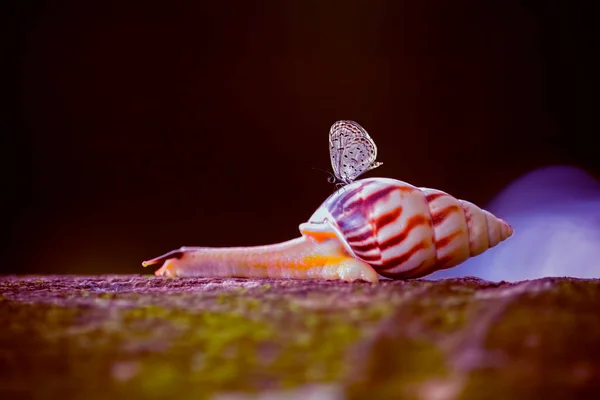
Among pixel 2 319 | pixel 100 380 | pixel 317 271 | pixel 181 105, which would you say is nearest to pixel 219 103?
pixel 181 105

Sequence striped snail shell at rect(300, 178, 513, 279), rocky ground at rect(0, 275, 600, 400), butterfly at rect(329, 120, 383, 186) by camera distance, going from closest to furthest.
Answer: rocky ground at rect(0, 275, 600, 400) → striped snail shell at rect(300, 178, 513, 279) → butterfly at rect(329, 120, 383, 186)

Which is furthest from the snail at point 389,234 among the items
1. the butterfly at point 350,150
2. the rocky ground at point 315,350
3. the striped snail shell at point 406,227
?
the rocky ground at point 315,350

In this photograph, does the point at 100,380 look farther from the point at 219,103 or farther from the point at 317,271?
the point at 219,103

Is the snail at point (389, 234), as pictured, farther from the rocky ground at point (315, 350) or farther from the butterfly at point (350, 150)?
the rocky ground at point (315, 350)

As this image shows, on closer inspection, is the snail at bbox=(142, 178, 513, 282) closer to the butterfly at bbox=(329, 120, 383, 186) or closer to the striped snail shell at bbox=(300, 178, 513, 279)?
the striped snail shell at bbox=(300, 178, 513, 279)

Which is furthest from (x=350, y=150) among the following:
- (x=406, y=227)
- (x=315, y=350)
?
(x=315, y=350)

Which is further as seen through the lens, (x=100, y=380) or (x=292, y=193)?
(x=292, y=193)

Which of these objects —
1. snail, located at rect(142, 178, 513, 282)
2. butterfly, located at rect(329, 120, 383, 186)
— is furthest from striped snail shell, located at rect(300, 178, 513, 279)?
butterfly, located at rect(329, 120, 383, 186)
